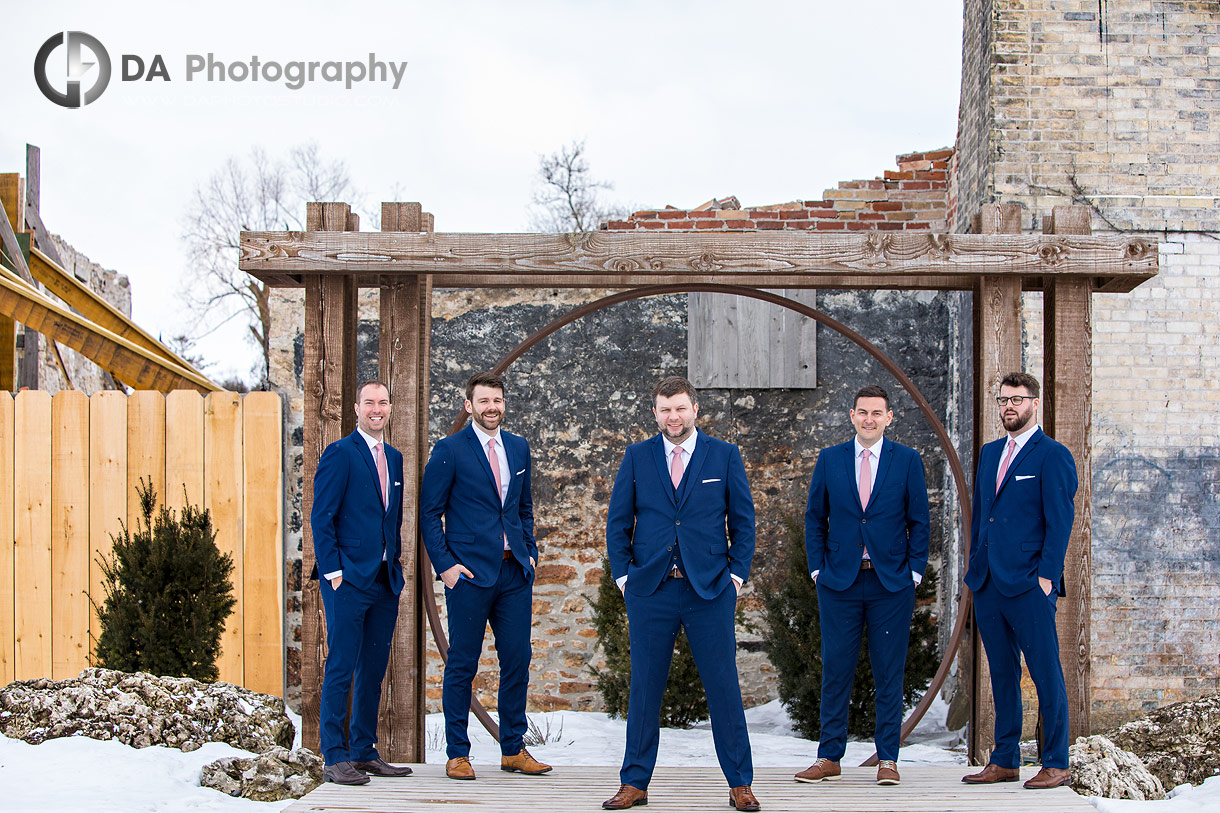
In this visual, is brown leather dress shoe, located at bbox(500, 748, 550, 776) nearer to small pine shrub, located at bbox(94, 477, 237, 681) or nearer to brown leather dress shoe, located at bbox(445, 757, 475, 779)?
brown leather dress shoe, located at bbox(445, 757, 475, 779)

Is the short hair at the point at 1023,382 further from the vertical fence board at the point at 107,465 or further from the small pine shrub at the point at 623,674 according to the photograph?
the vertical fence board at the point at 107,465

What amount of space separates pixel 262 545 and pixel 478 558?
310 cm

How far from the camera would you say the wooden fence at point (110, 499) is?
6961mm

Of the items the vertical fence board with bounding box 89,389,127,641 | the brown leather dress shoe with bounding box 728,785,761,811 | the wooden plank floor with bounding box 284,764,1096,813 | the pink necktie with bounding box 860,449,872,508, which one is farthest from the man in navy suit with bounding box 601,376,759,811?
the vertical fence board with bounding box 89,389,127,641

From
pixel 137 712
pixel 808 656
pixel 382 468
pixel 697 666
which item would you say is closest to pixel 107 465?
pixel 137 712

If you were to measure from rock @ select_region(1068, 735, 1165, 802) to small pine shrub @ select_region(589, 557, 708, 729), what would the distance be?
2.84m

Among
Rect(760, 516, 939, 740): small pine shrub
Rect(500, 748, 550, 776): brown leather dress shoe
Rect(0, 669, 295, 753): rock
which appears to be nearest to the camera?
Rect(500, 748, 550, 776): brown leather dress shoe

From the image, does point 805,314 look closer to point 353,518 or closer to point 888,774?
point 888,774

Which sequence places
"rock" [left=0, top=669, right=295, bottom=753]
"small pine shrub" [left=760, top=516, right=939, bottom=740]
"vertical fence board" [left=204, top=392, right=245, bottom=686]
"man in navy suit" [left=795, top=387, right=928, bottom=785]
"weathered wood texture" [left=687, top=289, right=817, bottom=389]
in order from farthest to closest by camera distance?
"weathered wood texture" [left=687, top=289, right=817, bottom=389], "small pine shrub" [left=760, top=516, right=939, bottom=740], "vertical fence board" [left=204, top=392, right=245, bottom=686], "rock" [left=0, top=669, right=295, bottom=753], "man in navy suit" [left=795, top=387, right=928, bottom=785]

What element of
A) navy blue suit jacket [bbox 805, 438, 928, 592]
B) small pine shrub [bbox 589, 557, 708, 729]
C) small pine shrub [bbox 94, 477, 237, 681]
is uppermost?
navy blue suit jacket [bbox 805, 438, 928, 592]

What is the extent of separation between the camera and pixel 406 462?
5109mm

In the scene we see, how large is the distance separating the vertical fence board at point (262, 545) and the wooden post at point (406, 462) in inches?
90.1

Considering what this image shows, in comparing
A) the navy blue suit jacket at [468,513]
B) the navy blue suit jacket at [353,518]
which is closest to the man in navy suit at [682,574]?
the navy blue suit jacket at [468,513]

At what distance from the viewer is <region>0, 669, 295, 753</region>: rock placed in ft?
17.4
